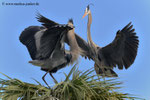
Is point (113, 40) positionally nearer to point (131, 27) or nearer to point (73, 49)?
point (131, 27)

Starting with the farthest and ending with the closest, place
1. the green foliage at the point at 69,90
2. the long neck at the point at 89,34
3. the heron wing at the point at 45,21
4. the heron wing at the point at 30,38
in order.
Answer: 1. the long neck at the point at 89,34
2. the heron wing at the point at 30,38
3. the heron wing at the point at 45,21
4. the green foliage at the point at 69,90

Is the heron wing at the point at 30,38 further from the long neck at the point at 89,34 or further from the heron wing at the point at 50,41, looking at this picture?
the long neck at the point at 89,34

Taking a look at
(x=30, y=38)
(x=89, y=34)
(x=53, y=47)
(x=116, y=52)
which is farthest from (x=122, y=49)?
(x=30, y=38)

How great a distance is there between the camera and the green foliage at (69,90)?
4.14 metres

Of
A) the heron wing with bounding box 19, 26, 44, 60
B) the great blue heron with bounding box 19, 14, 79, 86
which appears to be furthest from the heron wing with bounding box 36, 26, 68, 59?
the heron wing with bounding box 19, 26, 44, 60

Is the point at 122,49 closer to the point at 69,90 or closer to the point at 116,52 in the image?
the point at 116,52

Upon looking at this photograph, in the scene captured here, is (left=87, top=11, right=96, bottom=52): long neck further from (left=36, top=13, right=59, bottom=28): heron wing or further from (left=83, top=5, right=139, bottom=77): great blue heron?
(left=36, top=13, right=59, bottom=28): heron wing

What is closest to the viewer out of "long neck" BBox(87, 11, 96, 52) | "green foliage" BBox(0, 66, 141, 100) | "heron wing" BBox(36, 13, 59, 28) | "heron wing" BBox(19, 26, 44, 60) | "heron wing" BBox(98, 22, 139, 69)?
"green foliage" BBox(0, 66, 141, 100)

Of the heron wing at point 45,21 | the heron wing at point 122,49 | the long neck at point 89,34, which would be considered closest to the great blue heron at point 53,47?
the heron wing at point 45,21

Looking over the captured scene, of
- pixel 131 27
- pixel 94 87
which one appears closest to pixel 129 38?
pixel 131 27

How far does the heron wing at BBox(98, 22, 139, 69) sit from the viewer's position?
6902 mm

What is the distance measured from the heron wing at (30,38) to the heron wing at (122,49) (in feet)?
5.88

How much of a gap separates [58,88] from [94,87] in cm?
57

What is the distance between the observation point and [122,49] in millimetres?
7188
